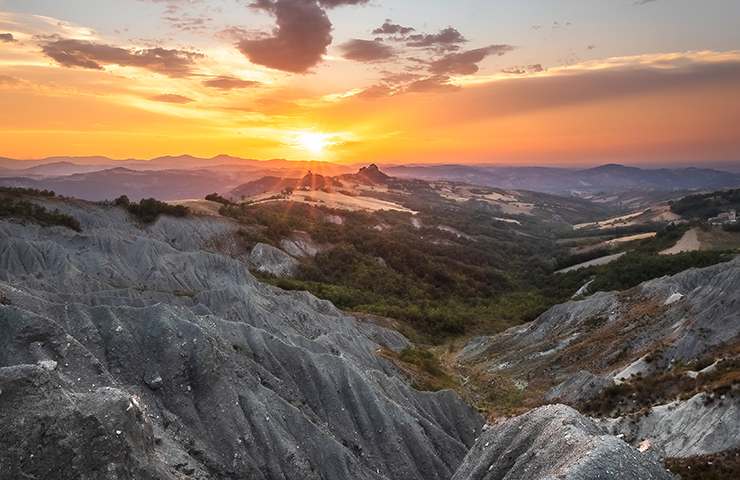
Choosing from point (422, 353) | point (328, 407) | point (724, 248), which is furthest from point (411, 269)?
point (328, 407)

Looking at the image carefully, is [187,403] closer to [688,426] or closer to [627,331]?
[688,426]

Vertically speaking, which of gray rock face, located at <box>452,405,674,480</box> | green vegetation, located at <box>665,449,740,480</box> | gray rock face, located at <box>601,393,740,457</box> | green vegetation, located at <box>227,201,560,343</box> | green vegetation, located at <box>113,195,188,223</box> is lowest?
green vegetation, located at <box>227,201,560,343</box>

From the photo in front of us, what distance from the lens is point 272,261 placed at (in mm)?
106750

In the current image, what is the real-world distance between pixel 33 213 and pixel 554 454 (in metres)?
84.7

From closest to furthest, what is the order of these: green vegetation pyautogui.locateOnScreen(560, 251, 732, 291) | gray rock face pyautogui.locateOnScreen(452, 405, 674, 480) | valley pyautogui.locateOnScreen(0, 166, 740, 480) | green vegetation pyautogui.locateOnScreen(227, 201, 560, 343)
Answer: gray rock face pyautogui.locateOnScreen(452, 405, 674, 480) → valley pyautogui.locateOnScreen(0, 166, 740, 480) → green vegetation pyautogui.locateOnScreen(560, 251, 732, 291) → green vegetation pyautogui.locateOnScreen(227, 201, 560, 343)

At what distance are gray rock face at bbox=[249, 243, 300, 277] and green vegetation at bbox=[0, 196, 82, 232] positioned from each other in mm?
32626

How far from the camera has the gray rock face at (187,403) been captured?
19.3 m

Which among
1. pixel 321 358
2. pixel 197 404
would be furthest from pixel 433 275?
pixel 197 404

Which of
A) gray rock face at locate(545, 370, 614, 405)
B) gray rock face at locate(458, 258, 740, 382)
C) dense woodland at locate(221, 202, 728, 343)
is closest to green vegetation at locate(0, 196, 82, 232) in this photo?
dense woodland at locate(221, 202, 728, 343)

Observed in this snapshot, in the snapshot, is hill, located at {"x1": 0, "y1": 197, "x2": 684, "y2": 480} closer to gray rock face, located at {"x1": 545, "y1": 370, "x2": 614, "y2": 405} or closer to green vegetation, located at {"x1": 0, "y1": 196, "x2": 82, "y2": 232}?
gray rock face, located at {"x1": 545, "y1": 370, "x2": 614, "y2": 405}

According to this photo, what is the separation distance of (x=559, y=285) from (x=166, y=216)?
289 ft

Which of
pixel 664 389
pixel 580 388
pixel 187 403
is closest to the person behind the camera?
pixel 187 403

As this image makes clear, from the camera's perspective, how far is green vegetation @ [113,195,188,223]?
103 metres

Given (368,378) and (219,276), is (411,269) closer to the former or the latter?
(219,276)
